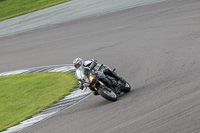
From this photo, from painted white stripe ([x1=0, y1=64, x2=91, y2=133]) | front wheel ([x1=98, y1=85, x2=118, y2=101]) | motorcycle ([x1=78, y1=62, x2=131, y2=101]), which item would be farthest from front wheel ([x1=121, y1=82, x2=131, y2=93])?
painted white stripe ([x1=0, y1=64, x2=91, y2=133])

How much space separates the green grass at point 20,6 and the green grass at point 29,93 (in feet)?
32.3

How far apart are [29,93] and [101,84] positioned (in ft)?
14.1

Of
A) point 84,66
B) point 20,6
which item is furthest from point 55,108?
point 20,6

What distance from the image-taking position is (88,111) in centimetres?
1267

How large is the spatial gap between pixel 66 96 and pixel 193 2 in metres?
9.73

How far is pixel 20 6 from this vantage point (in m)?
30.2

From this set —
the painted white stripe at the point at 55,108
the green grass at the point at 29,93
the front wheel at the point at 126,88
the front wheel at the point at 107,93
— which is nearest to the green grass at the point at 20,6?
the green grass at the point at 29,93

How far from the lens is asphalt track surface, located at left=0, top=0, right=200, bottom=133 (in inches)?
422

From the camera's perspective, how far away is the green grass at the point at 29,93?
1437 centimetres

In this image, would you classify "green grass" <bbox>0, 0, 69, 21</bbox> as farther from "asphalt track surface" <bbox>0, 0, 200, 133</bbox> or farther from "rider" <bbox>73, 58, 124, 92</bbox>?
"rider" <bbox>73, 58, 124, 92</bbox>

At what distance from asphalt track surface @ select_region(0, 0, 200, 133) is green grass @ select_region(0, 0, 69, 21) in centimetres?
385

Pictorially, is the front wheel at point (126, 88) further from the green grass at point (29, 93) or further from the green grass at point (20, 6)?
the green grass at point (20, 6)

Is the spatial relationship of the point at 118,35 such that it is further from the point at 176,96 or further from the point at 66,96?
the point at 176,96

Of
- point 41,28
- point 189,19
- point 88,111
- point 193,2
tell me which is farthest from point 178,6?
point 88,111
